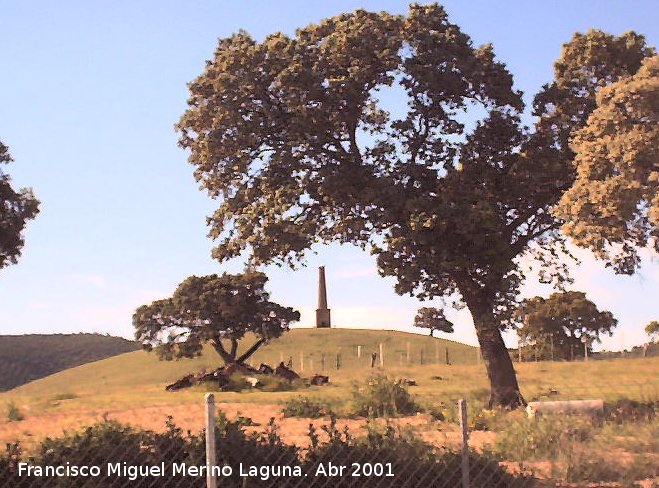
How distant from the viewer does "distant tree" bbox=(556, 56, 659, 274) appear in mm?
23594

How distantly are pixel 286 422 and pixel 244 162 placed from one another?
422 inches

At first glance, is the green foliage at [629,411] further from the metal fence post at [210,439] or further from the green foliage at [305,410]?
the metal fence post at [210,439]

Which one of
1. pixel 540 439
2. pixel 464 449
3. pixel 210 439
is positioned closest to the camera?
pixel 210 439

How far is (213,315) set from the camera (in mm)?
69875

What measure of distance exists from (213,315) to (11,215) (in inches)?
1008

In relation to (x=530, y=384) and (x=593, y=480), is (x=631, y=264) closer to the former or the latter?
(x=530, y=384)

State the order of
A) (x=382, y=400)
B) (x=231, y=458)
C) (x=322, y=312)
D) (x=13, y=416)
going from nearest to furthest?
(x=231, y=458) < (x=382, y=400) < (x=13, y=416) < (x=322, y=312)

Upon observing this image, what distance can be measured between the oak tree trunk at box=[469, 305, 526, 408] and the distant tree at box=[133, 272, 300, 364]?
38.7m

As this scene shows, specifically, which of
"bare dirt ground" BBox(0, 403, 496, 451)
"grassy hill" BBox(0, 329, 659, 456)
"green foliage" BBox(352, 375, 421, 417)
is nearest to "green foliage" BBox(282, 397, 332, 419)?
"bare dirt ground" BBox(0, 403, 496, 451)

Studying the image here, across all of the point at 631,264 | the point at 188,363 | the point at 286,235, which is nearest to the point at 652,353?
the point at 188,363

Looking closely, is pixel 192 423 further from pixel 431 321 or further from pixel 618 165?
pixel 431 321

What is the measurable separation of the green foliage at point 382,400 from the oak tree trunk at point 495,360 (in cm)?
440

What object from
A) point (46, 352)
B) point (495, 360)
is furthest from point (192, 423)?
point (46, 352)

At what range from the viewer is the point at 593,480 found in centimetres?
1373
